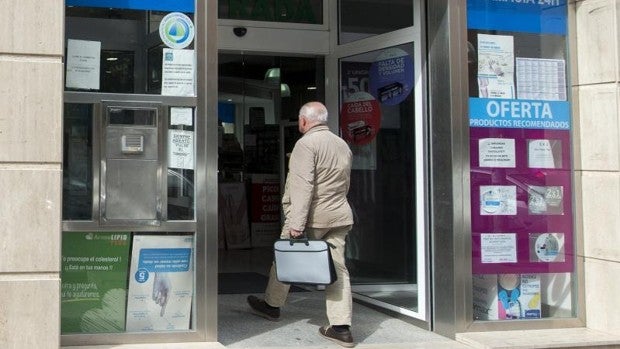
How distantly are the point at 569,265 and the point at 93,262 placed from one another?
394 centimetres

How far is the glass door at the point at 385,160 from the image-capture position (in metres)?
6.09

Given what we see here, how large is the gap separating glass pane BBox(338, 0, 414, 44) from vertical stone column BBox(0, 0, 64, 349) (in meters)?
3.11

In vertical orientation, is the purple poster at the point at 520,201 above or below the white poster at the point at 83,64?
below

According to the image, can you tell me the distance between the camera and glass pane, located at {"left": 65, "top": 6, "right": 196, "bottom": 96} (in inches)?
193

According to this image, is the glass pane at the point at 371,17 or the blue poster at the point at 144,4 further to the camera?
the glass pane at the point at 371,17

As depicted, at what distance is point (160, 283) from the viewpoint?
5.10 meters

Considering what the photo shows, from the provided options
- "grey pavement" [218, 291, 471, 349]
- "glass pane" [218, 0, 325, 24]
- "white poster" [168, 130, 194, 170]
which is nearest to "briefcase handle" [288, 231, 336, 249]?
"grey pavement" [218, 291, 471, 349]

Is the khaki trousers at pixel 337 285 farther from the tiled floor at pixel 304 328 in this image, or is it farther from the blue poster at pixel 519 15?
the blue poster at pixel 519 15

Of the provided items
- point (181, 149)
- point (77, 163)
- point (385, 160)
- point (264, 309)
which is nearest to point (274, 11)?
point (385, 160)

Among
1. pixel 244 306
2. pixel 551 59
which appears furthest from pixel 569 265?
pixel 244 306

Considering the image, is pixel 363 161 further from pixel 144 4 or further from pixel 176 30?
pixel 144 4

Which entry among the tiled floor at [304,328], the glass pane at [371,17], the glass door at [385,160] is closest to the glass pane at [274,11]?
the glass pane at [371,17]

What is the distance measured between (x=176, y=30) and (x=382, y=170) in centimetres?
273

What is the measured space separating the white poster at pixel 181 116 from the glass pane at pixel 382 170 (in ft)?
7.01
